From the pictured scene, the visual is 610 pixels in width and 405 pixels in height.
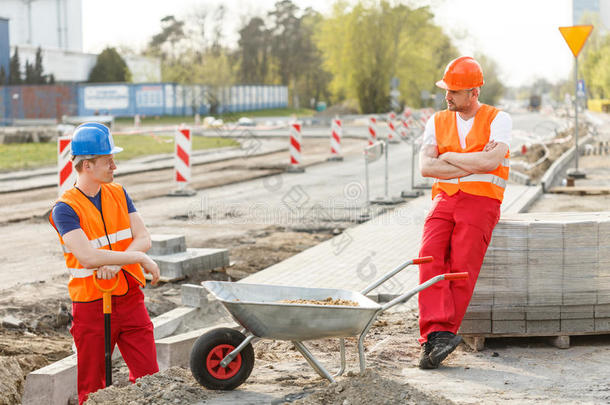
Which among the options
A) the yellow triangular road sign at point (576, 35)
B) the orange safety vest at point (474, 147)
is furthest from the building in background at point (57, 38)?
the orange safety vest at point (474, 147)

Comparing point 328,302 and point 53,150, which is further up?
point 328,302

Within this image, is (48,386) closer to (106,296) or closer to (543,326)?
(106,296)

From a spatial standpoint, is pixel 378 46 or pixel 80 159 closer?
pixel 80 159

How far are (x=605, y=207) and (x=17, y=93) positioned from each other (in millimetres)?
54755

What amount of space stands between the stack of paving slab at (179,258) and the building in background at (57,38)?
68093 mm

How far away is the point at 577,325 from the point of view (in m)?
6.13

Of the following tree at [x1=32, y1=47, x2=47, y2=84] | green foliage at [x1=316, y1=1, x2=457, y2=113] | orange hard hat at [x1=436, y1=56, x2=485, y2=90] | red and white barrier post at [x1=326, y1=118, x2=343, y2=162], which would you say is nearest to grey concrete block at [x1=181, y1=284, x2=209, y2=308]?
orange hard hat at [x1=436, y1=56, x2=485, y2=90]

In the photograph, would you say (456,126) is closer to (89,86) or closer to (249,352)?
(249,352)

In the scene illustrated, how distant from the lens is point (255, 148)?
31.2m

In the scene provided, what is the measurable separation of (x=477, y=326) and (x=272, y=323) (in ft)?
6.11

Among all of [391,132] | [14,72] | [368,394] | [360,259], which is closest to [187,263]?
[360,259]

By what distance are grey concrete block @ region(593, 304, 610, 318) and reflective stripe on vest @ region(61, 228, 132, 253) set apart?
3.40 meters

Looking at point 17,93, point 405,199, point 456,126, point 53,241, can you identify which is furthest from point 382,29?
point 456,126

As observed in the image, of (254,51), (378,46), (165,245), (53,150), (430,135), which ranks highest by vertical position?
(254,51)
